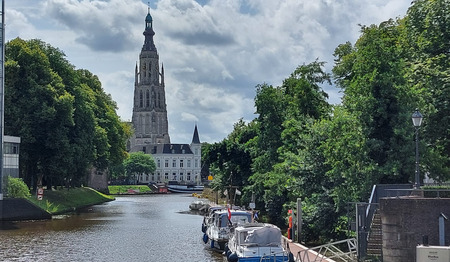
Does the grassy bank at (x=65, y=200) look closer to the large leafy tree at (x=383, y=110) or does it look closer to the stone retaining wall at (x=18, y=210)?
the stone retaining wall at (x=18, y=210)

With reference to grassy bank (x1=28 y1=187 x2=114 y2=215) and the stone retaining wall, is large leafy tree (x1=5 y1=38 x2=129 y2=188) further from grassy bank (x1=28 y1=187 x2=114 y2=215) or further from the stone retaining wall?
the stone retaining wall

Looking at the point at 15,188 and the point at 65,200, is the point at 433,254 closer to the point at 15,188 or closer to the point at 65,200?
the point at 15,188

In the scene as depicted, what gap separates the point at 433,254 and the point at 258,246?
1057 centimetres

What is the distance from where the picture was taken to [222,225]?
43219 millimetres

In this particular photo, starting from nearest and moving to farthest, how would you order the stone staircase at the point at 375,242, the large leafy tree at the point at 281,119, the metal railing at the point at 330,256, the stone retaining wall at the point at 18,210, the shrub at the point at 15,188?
1. the metal railing at the point at 330,256
2. the stone staircase at the point at 375,242
3. the large leafy tree at the point at 281,119
4. the stone retaining wall at the point at 18,210
5. the shrub at the point at 15,188

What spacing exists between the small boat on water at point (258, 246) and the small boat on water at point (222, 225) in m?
5.83

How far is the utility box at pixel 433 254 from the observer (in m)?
24.5

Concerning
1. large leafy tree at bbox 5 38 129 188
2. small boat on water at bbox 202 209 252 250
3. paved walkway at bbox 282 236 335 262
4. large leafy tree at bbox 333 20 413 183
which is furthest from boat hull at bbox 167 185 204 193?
large leafy tree at bbox 333 20 413 183

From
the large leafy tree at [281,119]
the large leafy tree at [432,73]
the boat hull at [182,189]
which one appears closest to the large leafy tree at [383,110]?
the large leafy tree at [432,73]

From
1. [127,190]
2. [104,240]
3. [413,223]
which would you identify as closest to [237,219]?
[104,240]

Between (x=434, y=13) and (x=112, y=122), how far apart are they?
67578 mm

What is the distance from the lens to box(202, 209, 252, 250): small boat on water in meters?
41.7

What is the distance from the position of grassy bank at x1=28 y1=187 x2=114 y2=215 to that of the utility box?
50.4 meters

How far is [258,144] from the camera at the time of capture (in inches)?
2532
